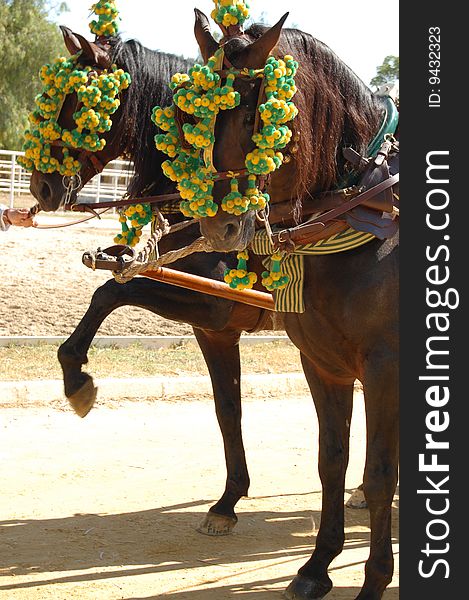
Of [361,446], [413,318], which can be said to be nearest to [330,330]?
[413,318]

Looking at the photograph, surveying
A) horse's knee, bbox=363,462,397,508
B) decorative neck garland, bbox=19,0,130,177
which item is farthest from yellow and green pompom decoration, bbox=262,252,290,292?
decorative neck garland, bbox=19,0,130,177

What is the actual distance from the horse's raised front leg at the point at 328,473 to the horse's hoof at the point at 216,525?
1034mm

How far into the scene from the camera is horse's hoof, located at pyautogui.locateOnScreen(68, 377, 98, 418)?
16.8ft

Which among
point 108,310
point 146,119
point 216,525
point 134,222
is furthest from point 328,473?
point 146,119

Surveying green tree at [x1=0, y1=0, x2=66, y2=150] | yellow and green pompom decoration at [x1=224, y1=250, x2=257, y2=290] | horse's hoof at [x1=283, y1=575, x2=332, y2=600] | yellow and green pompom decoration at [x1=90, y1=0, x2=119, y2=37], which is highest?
green tree at [x1=0, y1=0, x2=66, y2=150]

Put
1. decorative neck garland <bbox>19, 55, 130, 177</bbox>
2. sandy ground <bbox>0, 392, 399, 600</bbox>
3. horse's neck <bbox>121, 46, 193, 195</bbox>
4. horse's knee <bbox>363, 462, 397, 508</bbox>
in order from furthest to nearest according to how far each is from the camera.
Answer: horse's neck <bbox>121, 46, 193, 195</bbox> < decorative neck garland <bbox>19, 55, 130, 177</bbox> < sandy ground <bbox>0, 392, 399, 600</bbox> < horse's knee <bbox>363, 462, 397, 508</bbox>

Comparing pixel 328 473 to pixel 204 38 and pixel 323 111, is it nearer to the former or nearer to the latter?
pixel 323 111

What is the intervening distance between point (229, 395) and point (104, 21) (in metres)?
2.26

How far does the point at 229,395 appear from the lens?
227 inches

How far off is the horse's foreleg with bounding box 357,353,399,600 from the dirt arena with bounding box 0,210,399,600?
1.35ft

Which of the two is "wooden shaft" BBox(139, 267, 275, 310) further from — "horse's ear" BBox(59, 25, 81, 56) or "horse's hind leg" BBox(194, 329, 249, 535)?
"horse's ear" BBox(59, 25, 81, 56)

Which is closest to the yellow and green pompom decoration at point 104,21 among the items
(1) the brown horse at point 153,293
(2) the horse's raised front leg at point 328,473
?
(1) the brown horse at point 153,293

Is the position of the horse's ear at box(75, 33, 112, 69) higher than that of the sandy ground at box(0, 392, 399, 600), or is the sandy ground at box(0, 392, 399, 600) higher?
the horse's ear at box(75, 33, 112, 69)

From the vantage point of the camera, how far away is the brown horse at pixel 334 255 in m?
3.67
